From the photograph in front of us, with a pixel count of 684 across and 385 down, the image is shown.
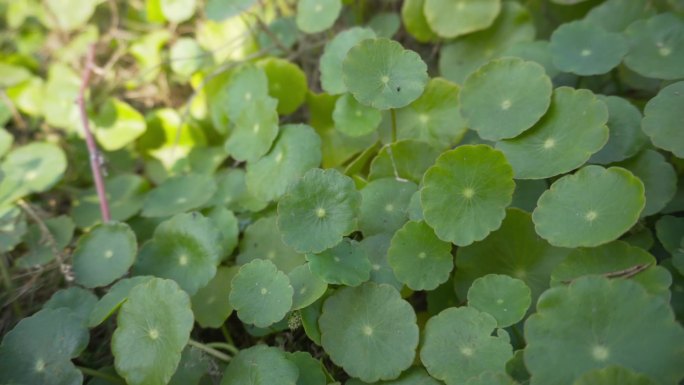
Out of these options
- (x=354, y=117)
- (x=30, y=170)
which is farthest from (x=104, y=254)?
(x=354, y=117)

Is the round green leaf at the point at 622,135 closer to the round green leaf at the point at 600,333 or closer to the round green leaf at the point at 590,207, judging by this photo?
the round green leaf at the point at 590,207

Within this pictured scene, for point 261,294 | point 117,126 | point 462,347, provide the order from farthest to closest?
point 117,126 < point 261,294 < point 462,347

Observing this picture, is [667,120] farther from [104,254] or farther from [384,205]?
[104,254]

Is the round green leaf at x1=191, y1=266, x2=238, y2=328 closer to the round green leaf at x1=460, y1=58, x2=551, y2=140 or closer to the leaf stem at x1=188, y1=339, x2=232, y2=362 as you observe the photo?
the leaf stem at x1=188, y1=339, x2=232, y2=362

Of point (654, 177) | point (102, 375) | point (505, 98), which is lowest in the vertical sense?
point (102, 375)

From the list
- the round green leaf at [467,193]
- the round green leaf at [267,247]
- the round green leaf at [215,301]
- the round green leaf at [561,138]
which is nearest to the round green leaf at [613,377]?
the round green leaf at [467,193]

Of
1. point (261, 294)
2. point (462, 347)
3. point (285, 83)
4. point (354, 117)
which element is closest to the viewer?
point (462, 347)

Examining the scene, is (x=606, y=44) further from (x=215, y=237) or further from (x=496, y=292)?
(x=215, y=237)

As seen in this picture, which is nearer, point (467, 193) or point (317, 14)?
point (467, 193)
